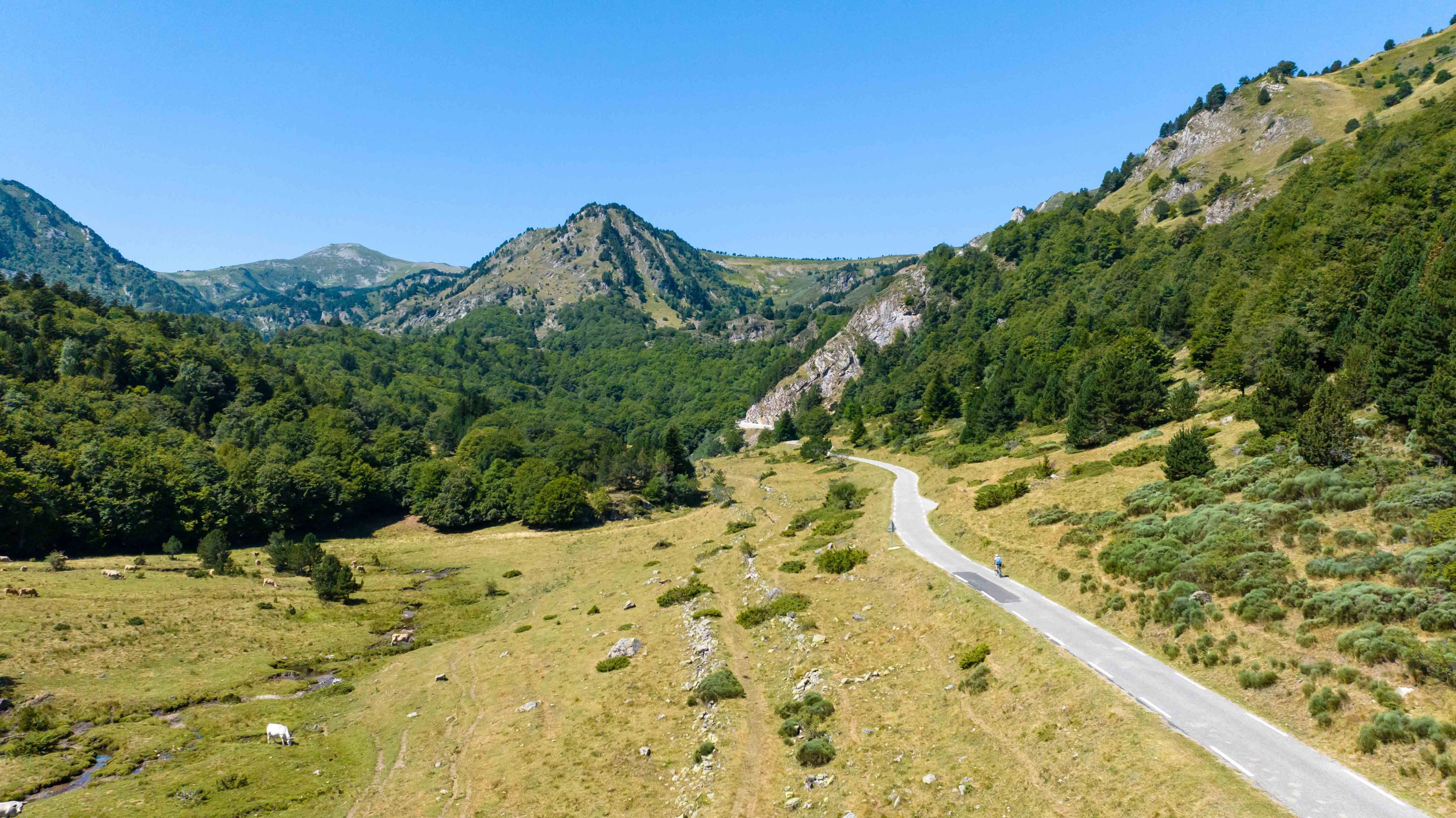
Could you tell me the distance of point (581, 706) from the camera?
111 feet

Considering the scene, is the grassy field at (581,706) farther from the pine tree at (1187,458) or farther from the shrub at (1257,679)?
the pine tree at (1187,458)

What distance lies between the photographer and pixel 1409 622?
20.4 meters

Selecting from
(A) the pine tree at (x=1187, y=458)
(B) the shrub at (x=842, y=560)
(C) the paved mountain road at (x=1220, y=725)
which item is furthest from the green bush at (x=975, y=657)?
(A) the pine tree at (x=1187, y=458)

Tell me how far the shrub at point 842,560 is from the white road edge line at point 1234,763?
27723 mm

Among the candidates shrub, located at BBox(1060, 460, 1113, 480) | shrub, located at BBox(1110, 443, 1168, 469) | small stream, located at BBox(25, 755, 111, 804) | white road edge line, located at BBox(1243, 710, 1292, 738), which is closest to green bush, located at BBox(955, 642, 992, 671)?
Result: white road edge line, located at BBox(1243, 710, 1292, 738)

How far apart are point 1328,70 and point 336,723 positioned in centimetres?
29951

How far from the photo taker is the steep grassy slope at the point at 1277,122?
138500 millimetres

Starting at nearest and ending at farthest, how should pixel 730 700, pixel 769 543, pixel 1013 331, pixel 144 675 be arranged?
1. pixel 730 700
2. pixel 144 675
3. pixel 769 543
4. pixel 1013 331

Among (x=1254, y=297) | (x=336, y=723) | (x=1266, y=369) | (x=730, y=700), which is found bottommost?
(x=336, y=723)

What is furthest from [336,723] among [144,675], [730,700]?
[730,700]

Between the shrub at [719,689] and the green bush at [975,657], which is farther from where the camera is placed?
the shrub at [719,689]

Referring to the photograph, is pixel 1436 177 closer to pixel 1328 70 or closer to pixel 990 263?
pixel 990 263

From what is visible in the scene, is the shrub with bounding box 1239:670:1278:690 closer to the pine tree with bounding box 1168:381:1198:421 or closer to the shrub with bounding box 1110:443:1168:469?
the shrub with bounding box 1110:443:1168:469

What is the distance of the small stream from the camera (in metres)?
26.8
